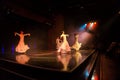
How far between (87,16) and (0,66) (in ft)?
19.6

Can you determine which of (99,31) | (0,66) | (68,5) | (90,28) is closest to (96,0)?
(68,5)

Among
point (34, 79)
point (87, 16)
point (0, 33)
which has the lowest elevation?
point (34, 79)

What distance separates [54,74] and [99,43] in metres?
7.81

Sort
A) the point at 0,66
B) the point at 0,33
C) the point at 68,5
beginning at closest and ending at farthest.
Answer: the point at 0,66 → the point at 0,33 → the point at 68,5

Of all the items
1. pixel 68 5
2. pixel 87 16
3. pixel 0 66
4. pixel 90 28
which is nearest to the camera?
pixel 0 66

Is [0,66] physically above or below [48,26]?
below

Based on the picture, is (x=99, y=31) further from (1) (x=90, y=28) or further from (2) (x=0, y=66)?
(2) (x=0, y=66)

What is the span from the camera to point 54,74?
1.07 metres

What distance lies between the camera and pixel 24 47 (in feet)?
9.98

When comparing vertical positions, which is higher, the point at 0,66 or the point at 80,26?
the point at 80,26

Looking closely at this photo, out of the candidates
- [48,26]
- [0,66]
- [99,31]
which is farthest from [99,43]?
[0,66]

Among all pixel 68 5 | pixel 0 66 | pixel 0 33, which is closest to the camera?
pixel 0 66

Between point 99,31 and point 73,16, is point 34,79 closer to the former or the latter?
point 73,16

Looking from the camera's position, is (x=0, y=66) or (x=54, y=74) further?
(x=0, y=66)
